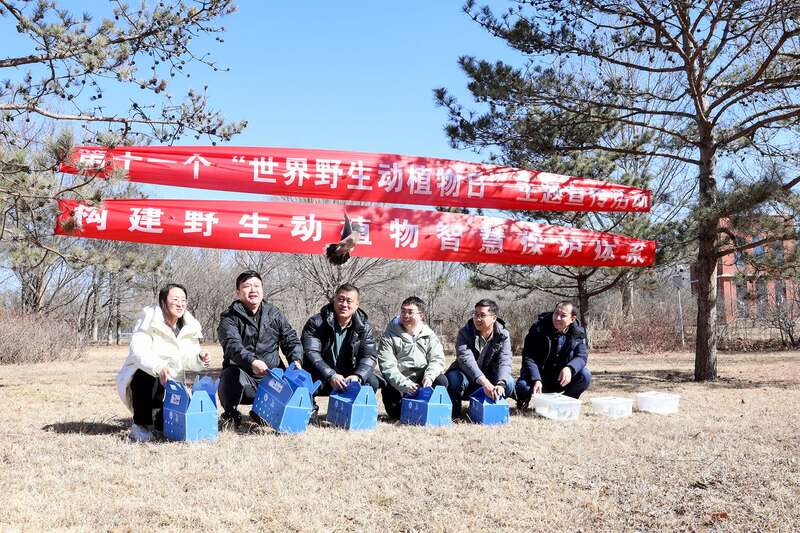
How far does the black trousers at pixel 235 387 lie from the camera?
4.61 m

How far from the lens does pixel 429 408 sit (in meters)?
4.75

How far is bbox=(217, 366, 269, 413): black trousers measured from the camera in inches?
181

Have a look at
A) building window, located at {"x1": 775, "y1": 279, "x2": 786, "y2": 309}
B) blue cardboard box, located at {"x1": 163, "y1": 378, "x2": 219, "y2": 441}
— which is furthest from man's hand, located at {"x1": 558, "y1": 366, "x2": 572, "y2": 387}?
building window, located at {"x1": 775, "y1": 279, "x2": 786, "y2": 309}

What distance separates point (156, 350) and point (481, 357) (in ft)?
8.14

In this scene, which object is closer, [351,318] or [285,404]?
[285,404]

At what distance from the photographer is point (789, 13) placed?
683 centimetres

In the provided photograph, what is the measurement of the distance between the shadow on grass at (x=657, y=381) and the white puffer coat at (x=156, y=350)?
5305mm

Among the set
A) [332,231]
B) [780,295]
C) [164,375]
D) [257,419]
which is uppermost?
[332,231]

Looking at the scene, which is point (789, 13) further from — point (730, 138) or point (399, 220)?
point (399, 220)

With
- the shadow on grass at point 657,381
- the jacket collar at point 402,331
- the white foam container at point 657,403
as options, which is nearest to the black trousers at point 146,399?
the jacket collar at point 402,331

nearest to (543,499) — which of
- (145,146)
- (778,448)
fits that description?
(778,448)

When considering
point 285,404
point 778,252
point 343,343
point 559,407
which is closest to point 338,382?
point 343,343

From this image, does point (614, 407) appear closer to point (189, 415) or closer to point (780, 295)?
point (189, 415)

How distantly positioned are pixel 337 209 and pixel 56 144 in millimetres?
2540
